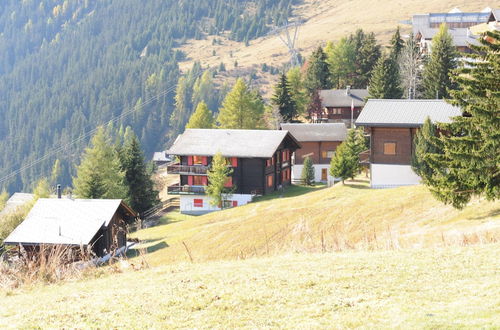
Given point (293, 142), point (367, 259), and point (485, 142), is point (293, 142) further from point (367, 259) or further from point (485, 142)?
point (367, 259)

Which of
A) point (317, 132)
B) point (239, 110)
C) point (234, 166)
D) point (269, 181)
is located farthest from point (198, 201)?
point (239, 110)

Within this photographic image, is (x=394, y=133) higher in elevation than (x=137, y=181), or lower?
higher

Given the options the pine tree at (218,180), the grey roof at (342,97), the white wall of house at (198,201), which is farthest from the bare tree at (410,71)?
the pine tree at (218,180)

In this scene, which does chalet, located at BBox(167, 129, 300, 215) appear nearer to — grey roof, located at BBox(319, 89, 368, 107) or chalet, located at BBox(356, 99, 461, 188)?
chalet, located at BBox(356, 99, 461, 188)

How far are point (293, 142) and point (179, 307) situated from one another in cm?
5833

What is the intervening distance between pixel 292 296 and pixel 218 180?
5078 centimetres

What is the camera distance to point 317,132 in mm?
75750

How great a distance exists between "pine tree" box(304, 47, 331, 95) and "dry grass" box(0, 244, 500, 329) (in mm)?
83538

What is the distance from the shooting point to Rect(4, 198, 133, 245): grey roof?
4488cm

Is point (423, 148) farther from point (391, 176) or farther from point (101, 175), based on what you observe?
point (101, 175)

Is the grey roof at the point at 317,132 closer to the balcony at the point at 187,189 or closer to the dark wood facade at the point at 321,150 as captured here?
the dark wood facade at the point at 321,150

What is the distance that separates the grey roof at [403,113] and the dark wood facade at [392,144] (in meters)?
0.93

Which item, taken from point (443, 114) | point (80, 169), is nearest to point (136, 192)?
point (80, 169)

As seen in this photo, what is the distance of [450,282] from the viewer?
46.9 feet
